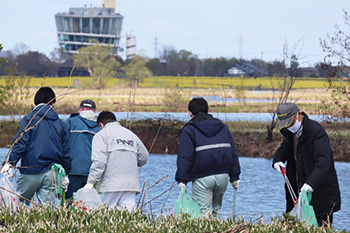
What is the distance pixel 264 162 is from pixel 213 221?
528 inches

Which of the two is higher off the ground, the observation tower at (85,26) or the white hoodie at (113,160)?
the observation tower at (85,26)

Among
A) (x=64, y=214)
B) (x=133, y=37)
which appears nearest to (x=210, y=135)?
(x=64, y=214)

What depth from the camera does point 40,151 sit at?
675cm

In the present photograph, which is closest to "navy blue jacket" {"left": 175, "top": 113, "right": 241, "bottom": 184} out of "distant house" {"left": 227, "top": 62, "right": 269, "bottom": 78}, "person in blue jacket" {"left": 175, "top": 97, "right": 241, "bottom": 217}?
"person in blue jacket" {"left": 175, "top": 97, "right": 241, "bottom": 217}

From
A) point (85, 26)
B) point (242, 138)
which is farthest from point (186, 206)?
point (85, 26)

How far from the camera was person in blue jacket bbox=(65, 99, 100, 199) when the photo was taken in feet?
24.8

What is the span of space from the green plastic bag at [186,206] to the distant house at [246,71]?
117949 millimetres

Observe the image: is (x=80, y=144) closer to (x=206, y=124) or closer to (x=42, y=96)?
(x=42, y=96)

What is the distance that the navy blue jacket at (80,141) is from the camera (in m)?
7.55

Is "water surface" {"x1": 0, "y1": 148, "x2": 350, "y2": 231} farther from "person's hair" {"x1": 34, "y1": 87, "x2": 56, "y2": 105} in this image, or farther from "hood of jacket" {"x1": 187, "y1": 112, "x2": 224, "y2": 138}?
"person's hair" {"x1": 34, "y1": 87, "x2": 56, "y2": 105}

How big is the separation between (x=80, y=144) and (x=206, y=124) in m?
1.82

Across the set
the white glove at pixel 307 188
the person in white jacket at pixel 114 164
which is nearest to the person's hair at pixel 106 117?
the person in white jacket at pixel 114 164

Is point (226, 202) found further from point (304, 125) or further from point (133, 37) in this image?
point (133, 37)

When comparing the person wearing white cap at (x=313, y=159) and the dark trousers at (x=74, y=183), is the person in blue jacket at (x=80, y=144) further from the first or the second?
the person wearing white cap at (x=313, y=159)
